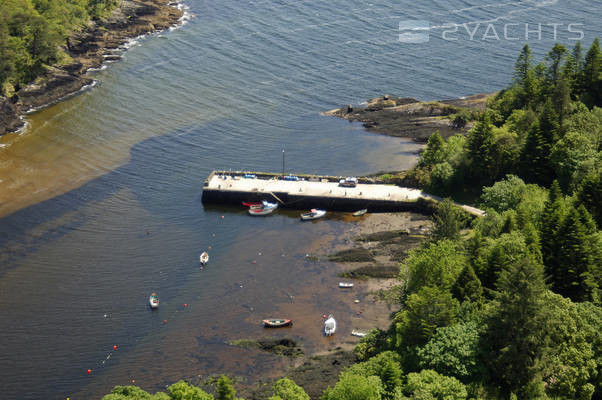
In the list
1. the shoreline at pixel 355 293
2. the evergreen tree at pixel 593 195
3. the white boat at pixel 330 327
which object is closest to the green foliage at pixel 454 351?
the shoreline at pixel 355 293

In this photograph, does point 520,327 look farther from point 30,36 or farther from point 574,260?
point 30,36

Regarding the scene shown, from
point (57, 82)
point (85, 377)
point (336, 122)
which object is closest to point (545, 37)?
point (336, 122)

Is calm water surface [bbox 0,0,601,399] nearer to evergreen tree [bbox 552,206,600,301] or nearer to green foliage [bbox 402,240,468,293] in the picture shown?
green foliage [bbox 402,240,468,293]

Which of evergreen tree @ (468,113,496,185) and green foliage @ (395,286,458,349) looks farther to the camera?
evergreen tree @ (468,113,496,185)

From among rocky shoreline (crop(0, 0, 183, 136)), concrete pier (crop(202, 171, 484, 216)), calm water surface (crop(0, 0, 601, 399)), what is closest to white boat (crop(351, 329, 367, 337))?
calm water surface (crop(0, 0, 601, 399))

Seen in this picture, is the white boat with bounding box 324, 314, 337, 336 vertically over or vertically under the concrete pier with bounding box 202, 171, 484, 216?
under

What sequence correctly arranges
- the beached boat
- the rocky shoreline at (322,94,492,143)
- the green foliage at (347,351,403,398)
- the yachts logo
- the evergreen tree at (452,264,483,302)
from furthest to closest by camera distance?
the yachts logo, the rocky shoreline at (322,94,492,143), the beached boat, the evergreen tree at (452,264,483,302), the green foliage at (347,351,403,398)
